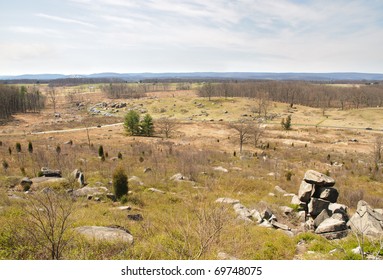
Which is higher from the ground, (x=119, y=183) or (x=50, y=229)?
(x=50, y=229)

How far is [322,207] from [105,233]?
1120cm

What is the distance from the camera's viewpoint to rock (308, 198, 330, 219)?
509 inches

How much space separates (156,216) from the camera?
11.7m

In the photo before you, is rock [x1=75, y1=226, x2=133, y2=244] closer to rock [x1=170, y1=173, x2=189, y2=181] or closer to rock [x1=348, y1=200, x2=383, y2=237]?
rock [x1=348, y1=200, x2=383, y2=237]

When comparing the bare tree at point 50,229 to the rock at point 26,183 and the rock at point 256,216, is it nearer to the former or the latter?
the rock at point 26,183

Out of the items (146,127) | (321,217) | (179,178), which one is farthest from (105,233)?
(146,127)

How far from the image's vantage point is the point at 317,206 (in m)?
13.0

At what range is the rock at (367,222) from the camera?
9.35 meters

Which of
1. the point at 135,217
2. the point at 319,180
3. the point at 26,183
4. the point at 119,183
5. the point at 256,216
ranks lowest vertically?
the point at 256,216

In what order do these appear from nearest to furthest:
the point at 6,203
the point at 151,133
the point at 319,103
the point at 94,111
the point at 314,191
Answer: the point at 6,203, the point at 314,191, the point at 151,133, the point at 94,111, the point at 319,103

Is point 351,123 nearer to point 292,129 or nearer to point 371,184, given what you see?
point 292,129

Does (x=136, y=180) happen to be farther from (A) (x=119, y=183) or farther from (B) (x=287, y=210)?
(B) (x=287, y=210)
